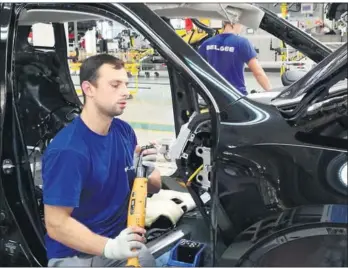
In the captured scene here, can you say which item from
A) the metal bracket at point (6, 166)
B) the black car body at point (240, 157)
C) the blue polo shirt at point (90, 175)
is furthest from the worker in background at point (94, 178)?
the metal bracket at point (6, 166)

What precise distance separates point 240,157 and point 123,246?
0.58 metres

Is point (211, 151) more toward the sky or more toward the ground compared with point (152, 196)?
more toward the sky

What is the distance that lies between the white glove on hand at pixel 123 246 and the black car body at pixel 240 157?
36 cm

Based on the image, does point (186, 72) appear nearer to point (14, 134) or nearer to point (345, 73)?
point (345, 73)

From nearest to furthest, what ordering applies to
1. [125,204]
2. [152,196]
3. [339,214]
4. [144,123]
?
1. [339,214]
2. [125,204]
3. [152,196]
4. [144,123]

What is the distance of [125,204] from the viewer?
2.38m

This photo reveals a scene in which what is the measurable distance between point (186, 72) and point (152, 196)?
4.90 feet

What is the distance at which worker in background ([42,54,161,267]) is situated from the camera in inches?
78.7

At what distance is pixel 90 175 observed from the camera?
2.14 meters

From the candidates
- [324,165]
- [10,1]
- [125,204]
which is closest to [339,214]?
[324,165]

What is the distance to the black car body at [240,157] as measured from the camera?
1.89m

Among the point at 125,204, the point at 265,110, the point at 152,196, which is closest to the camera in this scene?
the point at 265,110

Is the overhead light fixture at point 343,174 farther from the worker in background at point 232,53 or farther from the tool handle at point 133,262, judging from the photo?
the worker in background at point 232,53

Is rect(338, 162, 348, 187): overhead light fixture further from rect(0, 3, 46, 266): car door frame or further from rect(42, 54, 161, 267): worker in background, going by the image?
rect(0, 3, 46, 266): car door frame
